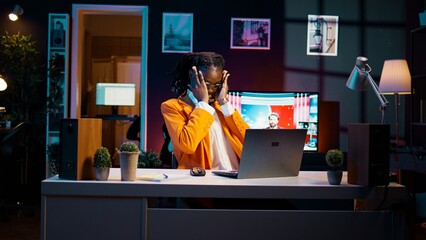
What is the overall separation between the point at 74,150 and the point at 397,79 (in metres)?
4.04

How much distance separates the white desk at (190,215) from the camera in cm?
190

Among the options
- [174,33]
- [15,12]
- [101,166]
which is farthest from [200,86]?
[15,12]

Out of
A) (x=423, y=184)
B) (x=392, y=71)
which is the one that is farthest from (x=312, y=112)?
(x=423, y=184)

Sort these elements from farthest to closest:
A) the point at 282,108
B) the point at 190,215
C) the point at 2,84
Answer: the point at 282,108 → the point at 2,84 → the point at 190,215

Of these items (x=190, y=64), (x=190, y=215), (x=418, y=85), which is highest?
(x=418, y=85)

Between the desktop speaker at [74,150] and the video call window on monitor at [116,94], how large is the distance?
5164 millimetres

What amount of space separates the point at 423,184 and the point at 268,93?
191 centimetres

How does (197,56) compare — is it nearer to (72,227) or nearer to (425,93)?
(72,227)

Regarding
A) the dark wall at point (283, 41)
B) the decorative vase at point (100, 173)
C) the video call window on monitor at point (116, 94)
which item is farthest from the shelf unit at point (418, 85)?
the decorative vase at point (100, 173)

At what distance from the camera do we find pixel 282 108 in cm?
562

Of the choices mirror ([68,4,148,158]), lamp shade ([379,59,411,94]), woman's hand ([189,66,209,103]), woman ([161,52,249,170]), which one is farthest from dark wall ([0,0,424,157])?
woman's hand ([189,66,209,103])

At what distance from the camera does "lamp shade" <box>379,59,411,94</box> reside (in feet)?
17.2

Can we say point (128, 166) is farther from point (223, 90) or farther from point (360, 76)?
point (360, 76)

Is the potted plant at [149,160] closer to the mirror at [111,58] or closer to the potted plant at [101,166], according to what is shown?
the potted plant at [101,166]
